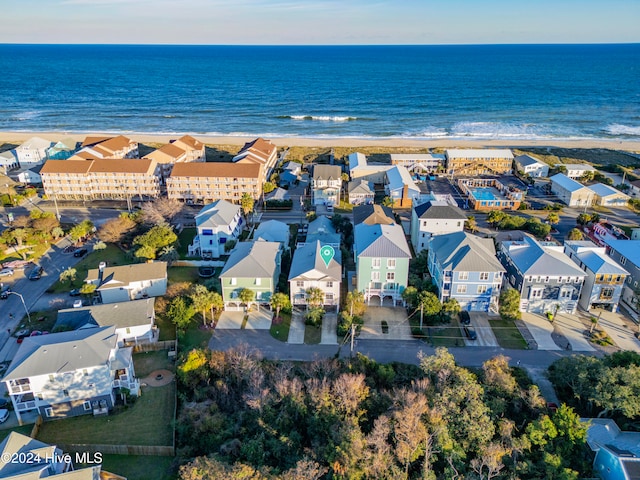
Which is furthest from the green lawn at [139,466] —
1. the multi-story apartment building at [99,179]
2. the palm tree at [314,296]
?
the multi-story apartment building at [99,179]

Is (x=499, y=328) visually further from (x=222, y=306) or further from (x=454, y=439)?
(x=222, y=306)

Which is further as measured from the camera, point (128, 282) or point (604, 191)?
point (604, 191)

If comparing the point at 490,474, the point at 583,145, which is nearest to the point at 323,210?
the point at 490,474

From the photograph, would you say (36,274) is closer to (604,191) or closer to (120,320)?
(120,320)

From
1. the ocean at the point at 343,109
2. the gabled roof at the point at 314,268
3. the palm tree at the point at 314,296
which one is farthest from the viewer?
the ocean at the point at 343,109

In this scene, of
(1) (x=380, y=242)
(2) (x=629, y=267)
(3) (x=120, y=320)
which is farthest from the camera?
(2) (x=629, y=267)

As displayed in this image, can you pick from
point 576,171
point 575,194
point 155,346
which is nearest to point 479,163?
point 576,171

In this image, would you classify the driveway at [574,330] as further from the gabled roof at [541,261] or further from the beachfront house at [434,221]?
the beachfront house at [434,221]
